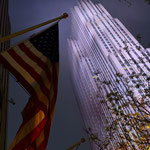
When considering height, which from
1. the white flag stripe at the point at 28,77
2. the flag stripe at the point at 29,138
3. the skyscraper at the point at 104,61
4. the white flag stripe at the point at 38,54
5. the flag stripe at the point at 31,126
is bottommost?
the flag stripe at the point at 29,138

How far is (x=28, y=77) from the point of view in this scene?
282 inches

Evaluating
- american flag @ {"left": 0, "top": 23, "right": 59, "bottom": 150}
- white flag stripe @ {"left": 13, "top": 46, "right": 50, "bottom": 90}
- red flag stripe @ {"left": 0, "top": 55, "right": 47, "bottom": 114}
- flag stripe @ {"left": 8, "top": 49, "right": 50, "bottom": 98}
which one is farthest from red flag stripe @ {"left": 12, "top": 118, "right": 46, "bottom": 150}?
white flag stripe @ {"left": 13, "top": 46, "right": 50, "bottom": 90}

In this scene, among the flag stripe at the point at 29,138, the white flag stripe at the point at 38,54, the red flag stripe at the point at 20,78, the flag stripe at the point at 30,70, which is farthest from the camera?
the white flag stripe at the point at 38,54

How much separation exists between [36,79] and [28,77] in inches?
13.1

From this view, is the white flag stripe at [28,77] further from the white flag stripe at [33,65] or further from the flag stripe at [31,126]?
the flag stripe at [31,126]

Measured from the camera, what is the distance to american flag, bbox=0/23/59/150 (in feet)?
19.6

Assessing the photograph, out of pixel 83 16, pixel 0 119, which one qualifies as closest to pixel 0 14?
pixel 0 119

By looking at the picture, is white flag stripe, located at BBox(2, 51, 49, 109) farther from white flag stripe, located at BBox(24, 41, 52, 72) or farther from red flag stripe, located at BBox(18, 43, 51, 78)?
white flag stripe, located at BBox(24, 41, 52, 72)

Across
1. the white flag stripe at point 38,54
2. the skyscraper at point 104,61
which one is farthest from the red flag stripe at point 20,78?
the skyscraper at point 104,61

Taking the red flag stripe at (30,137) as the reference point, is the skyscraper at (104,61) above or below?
above

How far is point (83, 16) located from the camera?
362 feet

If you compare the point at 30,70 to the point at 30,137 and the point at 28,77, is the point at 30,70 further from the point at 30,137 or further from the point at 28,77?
the point at 30,137

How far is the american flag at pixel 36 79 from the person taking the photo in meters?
5.97

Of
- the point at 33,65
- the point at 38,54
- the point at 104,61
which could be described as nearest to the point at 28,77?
the point at 33,65
